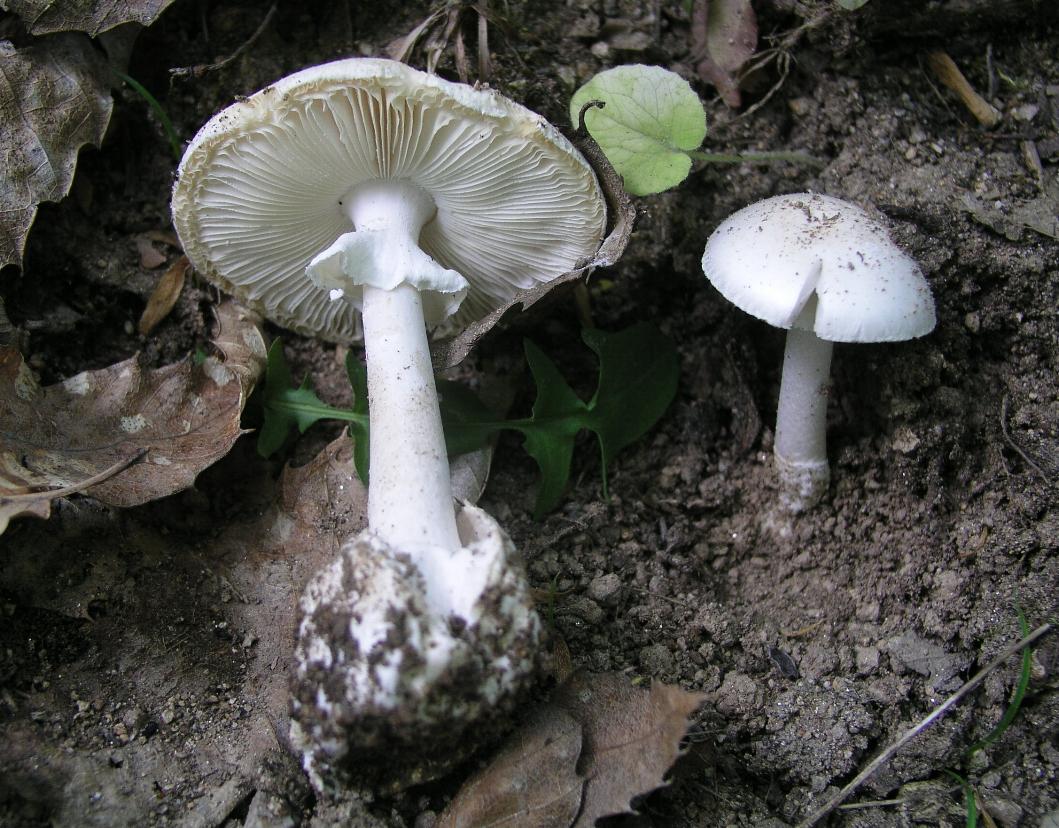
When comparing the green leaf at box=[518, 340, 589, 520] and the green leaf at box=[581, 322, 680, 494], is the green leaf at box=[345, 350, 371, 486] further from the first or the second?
the green leaf at box=[581, 322, 680, 494]

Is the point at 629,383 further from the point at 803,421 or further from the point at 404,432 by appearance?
the point at 404,432

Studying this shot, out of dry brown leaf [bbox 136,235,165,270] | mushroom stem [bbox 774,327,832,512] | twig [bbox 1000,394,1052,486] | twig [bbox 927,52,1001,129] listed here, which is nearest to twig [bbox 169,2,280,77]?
dry brown leaf [bbox 136,235,165,270]

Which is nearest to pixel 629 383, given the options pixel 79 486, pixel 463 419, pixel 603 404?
pixel 603 404

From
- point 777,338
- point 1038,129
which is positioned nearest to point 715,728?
point 777,338

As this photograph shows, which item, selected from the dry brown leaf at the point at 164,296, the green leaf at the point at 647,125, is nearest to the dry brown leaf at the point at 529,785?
the green leaf at the point at 647,125

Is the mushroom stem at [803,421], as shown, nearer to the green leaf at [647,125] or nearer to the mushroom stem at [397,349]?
the green leaf at [647,125]
